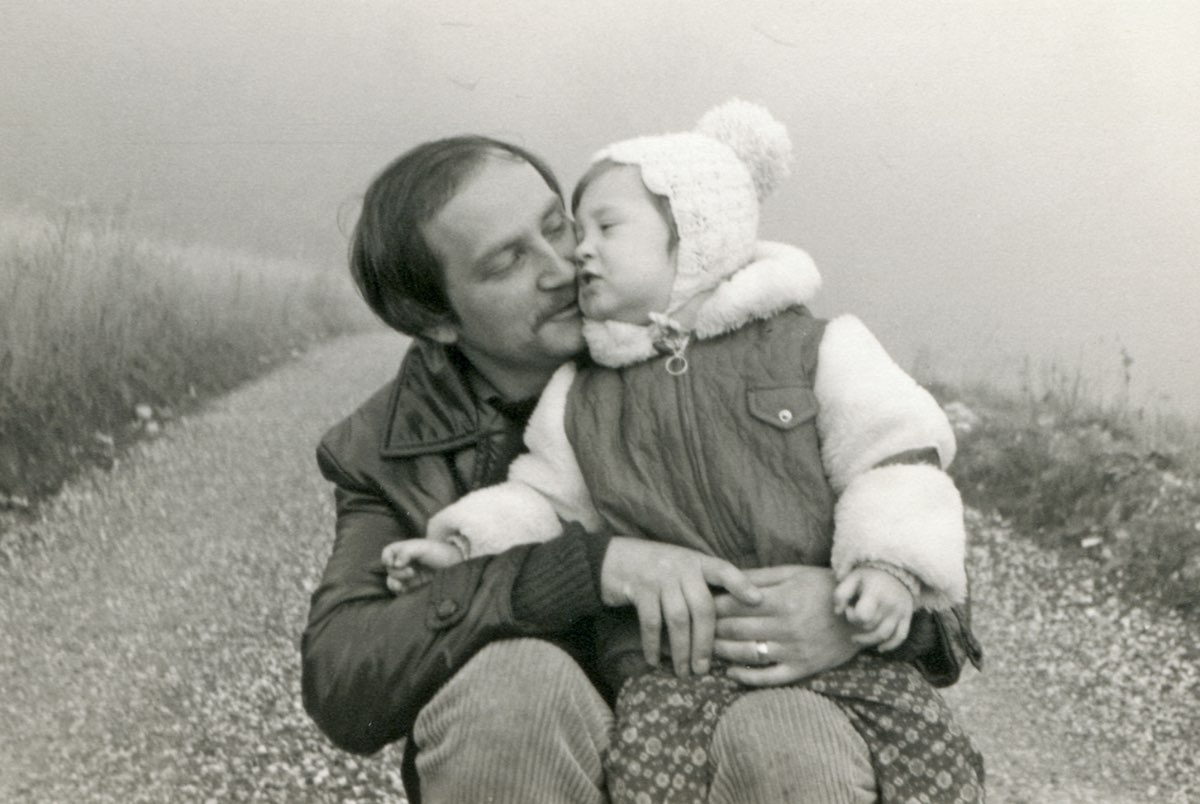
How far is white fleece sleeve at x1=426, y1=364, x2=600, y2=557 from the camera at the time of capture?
163 cm

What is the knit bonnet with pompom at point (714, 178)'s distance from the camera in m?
1.68

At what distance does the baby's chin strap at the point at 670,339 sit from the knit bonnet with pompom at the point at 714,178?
35mm

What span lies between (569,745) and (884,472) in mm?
473

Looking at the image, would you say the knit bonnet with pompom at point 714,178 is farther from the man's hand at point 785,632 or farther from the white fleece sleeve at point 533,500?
the man's hand at point 785,632

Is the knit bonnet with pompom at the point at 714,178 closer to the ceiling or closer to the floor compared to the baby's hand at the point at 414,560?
closer to the ceiling

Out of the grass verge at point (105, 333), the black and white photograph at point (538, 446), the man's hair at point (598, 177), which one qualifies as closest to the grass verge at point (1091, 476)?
the black and white photograph at point (538, 446)

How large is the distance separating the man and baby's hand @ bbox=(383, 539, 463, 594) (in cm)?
4

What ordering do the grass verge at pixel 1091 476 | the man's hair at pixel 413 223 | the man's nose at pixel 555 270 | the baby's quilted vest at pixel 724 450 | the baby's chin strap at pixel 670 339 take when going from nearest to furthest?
the baby's quilted vest at pixel 724 450, the baby's chin strap at pixel 670 339, the man's nose at pixel 555 270, the man's hair at pixel 413 223, the grass verge at pixel 1091 476

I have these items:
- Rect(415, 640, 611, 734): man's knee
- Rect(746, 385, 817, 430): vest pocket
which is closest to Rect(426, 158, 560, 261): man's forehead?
Rect(746, 385, 817, 430): vest pocket

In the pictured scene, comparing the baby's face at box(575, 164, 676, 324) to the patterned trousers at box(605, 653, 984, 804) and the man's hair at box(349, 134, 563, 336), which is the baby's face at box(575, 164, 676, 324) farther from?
the patterned trousers at box(605, 653, 984, 804)

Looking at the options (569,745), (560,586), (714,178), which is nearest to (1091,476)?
(714,178)

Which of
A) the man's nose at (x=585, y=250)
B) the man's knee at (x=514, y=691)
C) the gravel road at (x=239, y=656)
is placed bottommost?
the gravel road at (x=239, y=656)

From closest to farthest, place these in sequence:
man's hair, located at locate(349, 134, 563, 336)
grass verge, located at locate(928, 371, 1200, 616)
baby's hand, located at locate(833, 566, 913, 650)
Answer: baby's hand, located at locate(833, 566, 913, 650) → man's hair, located at locate(349, 134, 563, 336) → grass verge, located at locate(928, 371, 1200, 616)

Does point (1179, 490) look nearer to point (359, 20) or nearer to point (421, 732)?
point (359, 20)
